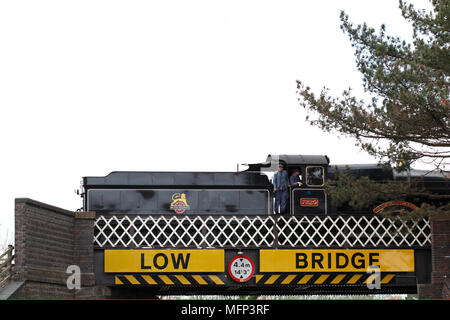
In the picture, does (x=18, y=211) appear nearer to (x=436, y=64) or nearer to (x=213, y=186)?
(x=213, y=186)

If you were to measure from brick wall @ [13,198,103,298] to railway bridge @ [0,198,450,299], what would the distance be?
46mm

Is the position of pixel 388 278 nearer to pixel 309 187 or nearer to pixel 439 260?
pixel 439 260

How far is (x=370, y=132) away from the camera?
23.5 metres

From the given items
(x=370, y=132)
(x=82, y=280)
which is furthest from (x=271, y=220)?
(x=82, y=280)

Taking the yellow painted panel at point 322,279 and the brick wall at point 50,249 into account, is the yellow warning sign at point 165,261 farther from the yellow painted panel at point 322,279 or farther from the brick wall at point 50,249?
the yellow painted panel at point 322,279

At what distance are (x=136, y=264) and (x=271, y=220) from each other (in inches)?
182

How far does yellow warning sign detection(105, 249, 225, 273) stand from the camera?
23969 millimetres

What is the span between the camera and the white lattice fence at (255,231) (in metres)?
24.1

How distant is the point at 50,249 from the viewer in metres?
22.3

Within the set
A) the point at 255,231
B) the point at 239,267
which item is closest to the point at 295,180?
the point at 255,231

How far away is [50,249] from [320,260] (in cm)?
856

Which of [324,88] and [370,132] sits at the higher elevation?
[324,88]
